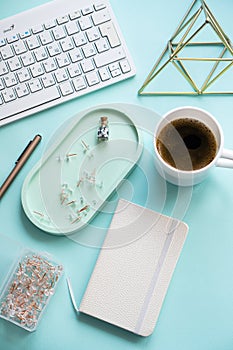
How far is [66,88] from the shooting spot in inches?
30.8

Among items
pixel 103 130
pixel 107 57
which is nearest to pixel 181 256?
pixel 103 130

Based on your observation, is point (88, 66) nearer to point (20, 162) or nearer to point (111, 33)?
point (111, 33)

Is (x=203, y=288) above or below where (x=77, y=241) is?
below

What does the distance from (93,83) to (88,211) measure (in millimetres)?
196

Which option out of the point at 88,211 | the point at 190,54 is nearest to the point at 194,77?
the point at 190,54

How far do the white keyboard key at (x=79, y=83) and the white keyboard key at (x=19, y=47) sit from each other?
94 millimetres

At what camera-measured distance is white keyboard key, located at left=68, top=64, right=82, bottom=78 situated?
781 millimetres

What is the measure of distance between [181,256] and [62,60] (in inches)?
13.7

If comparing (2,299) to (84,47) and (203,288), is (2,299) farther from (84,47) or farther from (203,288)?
(84,47)

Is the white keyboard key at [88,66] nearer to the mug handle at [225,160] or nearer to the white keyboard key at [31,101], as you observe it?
the white keyboard key at [31,101]

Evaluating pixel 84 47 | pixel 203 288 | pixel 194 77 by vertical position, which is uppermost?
pixel 84 47

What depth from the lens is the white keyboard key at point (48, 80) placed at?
782 millimetres

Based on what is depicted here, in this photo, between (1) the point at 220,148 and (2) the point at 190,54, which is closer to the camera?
Result: (1) the point at 220,148

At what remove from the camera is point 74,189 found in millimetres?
771
